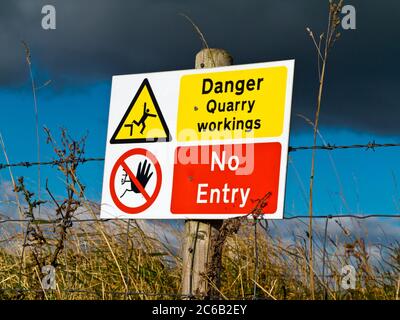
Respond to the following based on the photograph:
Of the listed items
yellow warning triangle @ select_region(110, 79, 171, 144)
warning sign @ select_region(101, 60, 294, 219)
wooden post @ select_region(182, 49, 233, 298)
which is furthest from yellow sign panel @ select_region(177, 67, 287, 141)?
wooden post @ select_region(182, 49, 233, 298)

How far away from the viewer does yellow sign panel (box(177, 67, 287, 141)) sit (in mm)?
4387

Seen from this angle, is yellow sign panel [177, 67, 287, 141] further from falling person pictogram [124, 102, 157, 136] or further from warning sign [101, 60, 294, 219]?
falling person pictogram [124, 102, 157, 136]

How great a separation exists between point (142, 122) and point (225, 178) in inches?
30.2

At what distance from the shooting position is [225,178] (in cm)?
445

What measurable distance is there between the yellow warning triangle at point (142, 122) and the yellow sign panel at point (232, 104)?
16 centimetres

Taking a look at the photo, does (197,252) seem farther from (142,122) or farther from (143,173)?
(142,122)

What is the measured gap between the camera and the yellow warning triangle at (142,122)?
4.77 meters

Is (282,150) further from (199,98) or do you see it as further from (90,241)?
(90,241)

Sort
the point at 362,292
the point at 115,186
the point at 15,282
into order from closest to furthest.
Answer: the point at 362,292 < the point at 115,186 < the point at 15,282

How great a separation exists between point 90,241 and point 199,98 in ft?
5.33

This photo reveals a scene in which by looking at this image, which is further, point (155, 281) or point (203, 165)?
point (155, 281)
